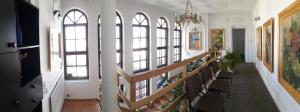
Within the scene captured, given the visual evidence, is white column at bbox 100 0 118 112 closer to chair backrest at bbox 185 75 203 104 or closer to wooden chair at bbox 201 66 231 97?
chair backrest at bbox 185 75 203 104

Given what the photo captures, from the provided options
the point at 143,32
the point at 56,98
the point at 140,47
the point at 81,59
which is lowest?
the point at 56,98

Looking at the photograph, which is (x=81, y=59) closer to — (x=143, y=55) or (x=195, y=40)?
(x=143, y=55)

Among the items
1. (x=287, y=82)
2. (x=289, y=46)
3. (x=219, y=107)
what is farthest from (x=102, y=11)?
(x=287, y=82)

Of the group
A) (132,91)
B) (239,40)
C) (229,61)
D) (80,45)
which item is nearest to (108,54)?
(132,91)

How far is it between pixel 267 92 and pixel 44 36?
15.2 ft

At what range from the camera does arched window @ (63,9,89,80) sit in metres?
7.27

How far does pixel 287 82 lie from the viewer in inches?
128

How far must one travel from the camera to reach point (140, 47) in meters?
9.30

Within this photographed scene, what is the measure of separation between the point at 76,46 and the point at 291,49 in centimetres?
600

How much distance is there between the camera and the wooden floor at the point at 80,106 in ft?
20.2

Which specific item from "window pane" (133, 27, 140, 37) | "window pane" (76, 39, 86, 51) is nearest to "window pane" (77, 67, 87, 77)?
"window pane" (76, 39, 86, 51)

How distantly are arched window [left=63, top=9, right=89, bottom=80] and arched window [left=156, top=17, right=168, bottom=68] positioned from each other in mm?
3916

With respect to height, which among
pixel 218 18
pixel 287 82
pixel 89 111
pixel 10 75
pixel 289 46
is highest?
pixel 218 18

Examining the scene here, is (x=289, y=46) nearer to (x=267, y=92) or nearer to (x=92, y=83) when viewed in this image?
(x=267, y=92)
